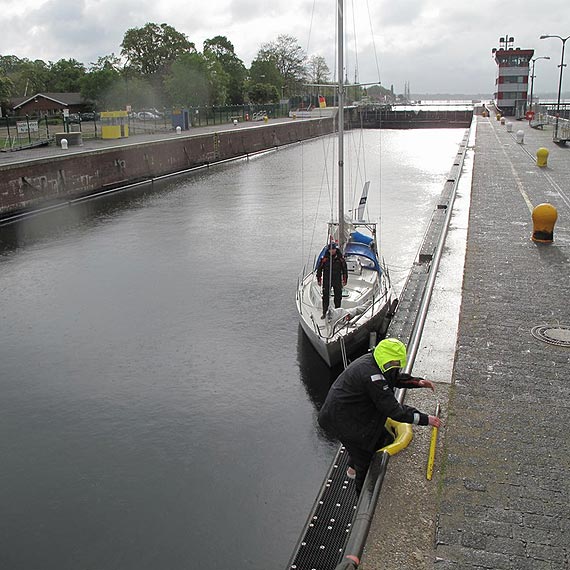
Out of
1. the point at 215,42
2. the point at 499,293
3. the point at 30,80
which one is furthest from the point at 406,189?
the point at 215,42

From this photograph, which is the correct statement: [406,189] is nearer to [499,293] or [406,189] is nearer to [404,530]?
[499,293]

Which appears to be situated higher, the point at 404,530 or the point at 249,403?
the point at 404,530

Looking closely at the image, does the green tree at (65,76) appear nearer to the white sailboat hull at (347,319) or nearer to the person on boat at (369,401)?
the white sailboat hull at (347,319)

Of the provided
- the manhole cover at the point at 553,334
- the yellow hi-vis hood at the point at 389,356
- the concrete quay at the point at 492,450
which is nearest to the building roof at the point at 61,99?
the concrete quay at the point at 492,450

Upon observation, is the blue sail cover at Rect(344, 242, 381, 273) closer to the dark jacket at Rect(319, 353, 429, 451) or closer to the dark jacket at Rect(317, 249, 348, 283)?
the dark jacket at Rect(317, 249, 348, 283)

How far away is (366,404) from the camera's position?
6.04m

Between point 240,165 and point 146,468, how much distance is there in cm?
4174

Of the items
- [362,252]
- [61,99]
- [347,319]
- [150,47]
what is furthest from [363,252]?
[150,47]

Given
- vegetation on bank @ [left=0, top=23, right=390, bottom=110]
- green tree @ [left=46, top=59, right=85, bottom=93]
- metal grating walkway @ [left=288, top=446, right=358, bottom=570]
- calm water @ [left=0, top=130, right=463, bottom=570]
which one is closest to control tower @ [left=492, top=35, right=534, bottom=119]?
vegetation on bank @ [left=0, top=23, right=390, bottom=110]

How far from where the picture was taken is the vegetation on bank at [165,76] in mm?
67812

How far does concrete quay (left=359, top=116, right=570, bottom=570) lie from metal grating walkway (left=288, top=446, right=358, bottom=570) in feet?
4.98

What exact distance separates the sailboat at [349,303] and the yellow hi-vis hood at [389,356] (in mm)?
5858

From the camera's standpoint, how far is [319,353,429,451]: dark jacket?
580 centimetres

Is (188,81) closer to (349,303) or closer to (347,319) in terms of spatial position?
(349,303)
